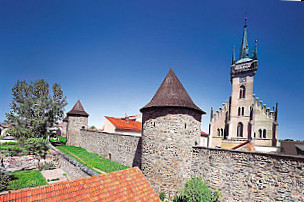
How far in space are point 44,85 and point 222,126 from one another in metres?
29.7

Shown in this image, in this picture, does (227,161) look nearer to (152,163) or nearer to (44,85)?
(152,163)

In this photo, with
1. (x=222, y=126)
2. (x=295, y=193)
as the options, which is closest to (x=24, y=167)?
(x=295, y=193)

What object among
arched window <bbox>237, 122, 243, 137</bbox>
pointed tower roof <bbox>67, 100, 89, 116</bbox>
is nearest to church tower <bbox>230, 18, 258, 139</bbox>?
arched window <bbox>237, 122, 243, 137</bbox>

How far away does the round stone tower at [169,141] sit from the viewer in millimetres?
8891

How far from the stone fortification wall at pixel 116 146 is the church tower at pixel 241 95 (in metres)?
18.2

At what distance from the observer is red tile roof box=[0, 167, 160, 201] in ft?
11.6

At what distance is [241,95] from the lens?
2548 centimetres

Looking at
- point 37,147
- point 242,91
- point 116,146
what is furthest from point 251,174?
point 242,91

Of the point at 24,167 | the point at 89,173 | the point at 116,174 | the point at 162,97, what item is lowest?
the point at 24,167

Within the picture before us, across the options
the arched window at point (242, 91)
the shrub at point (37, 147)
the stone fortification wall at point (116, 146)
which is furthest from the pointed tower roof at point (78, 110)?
the arched window at point (242, 91)

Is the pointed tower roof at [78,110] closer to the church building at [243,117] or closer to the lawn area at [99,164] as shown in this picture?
the lawn area at [99,164]

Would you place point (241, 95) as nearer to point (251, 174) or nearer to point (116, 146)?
point (251, 174)

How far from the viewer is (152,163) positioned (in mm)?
9344

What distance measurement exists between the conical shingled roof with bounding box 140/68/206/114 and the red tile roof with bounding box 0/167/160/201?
4812mm
